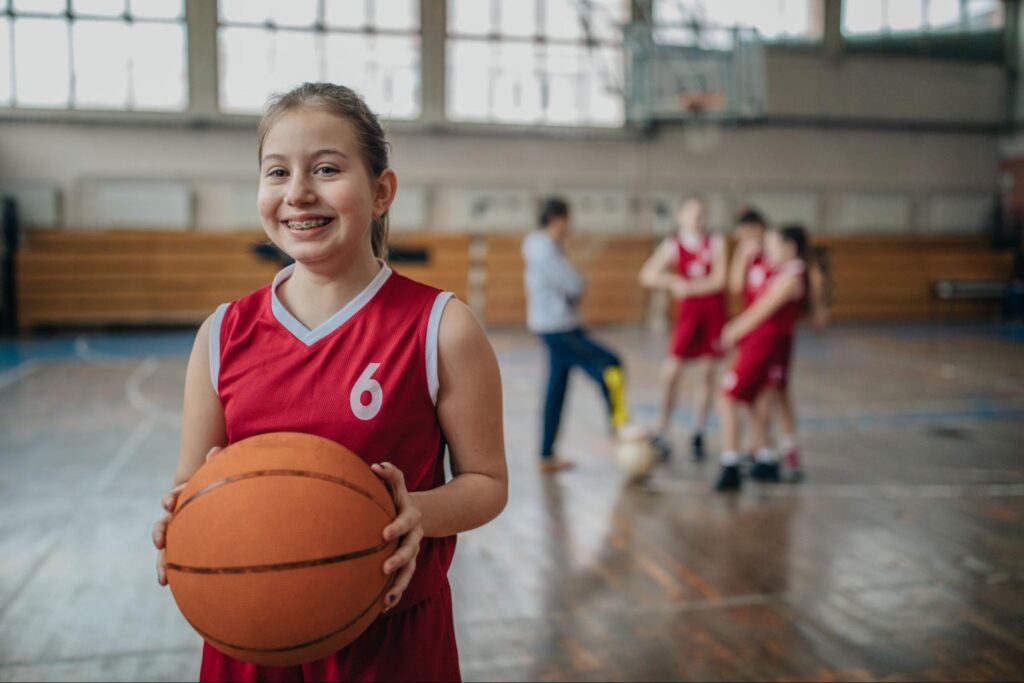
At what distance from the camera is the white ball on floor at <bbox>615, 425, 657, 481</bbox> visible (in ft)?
17.6

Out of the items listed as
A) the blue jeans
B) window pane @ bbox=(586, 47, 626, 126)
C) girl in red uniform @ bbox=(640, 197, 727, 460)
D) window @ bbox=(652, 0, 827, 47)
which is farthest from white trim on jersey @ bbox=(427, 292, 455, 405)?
window pane @ bbox=(586, 47, 626, 126)

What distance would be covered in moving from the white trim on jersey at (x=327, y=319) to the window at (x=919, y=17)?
17.0 meters

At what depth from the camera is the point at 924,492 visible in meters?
5.31

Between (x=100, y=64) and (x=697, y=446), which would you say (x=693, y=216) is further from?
(x=100, y=64)

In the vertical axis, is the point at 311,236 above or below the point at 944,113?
below

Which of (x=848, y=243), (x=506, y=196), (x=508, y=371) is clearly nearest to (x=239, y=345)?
(x=508, y=371)

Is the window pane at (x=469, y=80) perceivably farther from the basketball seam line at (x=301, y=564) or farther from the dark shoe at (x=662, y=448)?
the basketball seam line at (x=301, y=564)

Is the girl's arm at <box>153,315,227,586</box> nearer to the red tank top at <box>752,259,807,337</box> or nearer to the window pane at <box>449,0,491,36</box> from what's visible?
the red tank top at <box>752,259,807,337</box>

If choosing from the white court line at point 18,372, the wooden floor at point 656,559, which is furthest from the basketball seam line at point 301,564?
the white court line at point 18,372

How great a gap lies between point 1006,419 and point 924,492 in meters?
2.65

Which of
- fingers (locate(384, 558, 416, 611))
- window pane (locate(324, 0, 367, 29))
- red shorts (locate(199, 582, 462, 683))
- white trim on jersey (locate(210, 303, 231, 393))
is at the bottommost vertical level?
red shorts (locate(199, 582, 462, 683))

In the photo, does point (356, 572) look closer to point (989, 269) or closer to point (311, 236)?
point (311, 236)

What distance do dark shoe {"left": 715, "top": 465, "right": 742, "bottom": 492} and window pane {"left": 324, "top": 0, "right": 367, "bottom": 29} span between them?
11.6 metres

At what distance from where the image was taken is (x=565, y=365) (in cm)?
580
